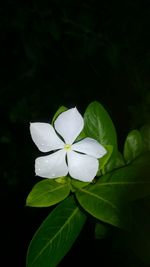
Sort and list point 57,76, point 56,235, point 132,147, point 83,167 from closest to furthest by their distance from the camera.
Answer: point 83,167, point 56,235, point 132,147, point 57,76

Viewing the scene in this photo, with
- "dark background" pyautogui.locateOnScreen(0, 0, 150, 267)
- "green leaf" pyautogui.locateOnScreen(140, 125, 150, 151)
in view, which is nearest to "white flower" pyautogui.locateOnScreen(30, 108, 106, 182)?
"green leaf" pyautogui.locateOnScreen(140, 125, 150, 151)

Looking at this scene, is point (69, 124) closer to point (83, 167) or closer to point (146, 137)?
point (83, 167)

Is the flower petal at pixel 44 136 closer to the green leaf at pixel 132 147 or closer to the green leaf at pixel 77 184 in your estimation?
the green leaf at pixel 77 184

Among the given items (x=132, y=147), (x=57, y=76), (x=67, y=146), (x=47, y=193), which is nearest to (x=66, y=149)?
(x=67, y=146)

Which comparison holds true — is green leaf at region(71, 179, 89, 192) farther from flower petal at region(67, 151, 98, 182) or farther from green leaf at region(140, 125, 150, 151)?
green leaf at region(140, 125, 150, 151)

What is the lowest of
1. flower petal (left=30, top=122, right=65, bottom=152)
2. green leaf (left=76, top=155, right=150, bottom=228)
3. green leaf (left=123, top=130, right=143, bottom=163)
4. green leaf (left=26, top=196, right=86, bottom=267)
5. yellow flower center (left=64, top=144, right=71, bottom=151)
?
green leaf (left=26, top=196, right=86, bottom=267)

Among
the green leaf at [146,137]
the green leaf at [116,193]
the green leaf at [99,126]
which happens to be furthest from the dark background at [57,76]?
the green leaf at [116,193]

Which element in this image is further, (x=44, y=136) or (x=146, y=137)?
(x=146, y=137)
